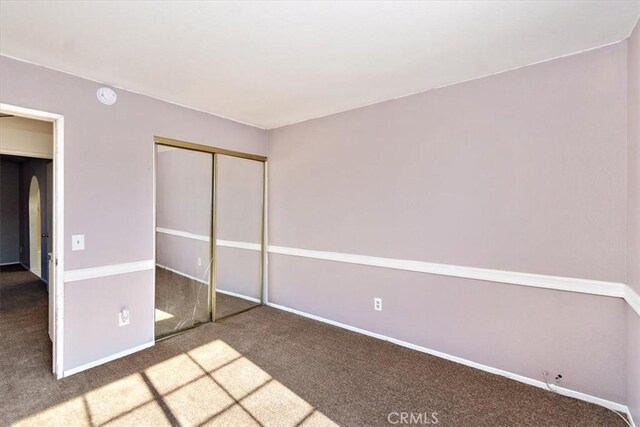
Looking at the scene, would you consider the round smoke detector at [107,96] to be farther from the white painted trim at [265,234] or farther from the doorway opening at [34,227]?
the doorway opening at [34,227]

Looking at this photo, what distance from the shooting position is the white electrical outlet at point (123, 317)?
262cm

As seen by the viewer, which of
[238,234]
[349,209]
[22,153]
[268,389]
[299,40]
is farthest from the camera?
[238,234]

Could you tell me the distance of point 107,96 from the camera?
250 cm

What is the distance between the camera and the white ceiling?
158cm

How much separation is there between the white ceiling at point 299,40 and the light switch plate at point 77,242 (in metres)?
1.24

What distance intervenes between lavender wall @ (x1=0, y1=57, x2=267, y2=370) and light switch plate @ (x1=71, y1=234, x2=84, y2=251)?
3 cm

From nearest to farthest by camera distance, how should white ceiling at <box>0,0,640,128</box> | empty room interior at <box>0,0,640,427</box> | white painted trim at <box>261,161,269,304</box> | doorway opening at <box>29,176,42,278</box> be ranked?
1. white ceiling at <box>0,0,640,128</box>
2. empty room interior at <box>0,0,640,427</box>
3. white painted trim at <box>261,161,269,304</box>
4. doorway opening at <box>29,176,42,278</box>

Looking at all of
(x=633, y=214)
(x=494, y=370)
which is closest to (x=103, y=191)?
(x=494, y=370)

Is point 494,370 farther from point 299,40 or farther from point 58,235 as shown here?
point 58,235

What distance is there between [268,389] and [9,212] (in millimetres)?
7320

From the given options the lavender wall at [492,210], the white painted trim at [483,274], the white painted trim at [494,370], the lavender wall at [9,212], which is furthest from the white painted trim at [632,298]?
the lavender wall at [9,212]

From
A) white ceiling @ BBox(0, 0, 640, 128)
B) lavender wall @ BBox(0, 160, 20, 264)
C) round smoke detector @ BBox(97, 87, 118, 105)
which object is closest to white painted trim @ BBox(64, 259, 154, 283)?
round smoke detector @ BBox(97, 87, 118, 105)

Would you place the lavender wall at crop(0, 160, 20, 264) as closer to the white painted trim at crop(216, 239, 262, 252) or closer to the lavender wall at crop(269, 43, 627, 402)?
the white painted trim at crop(216, 239, 262, 252)

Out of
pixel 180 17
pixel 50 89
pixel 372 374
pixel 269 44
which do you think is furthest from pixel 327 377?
pixel 50 89
